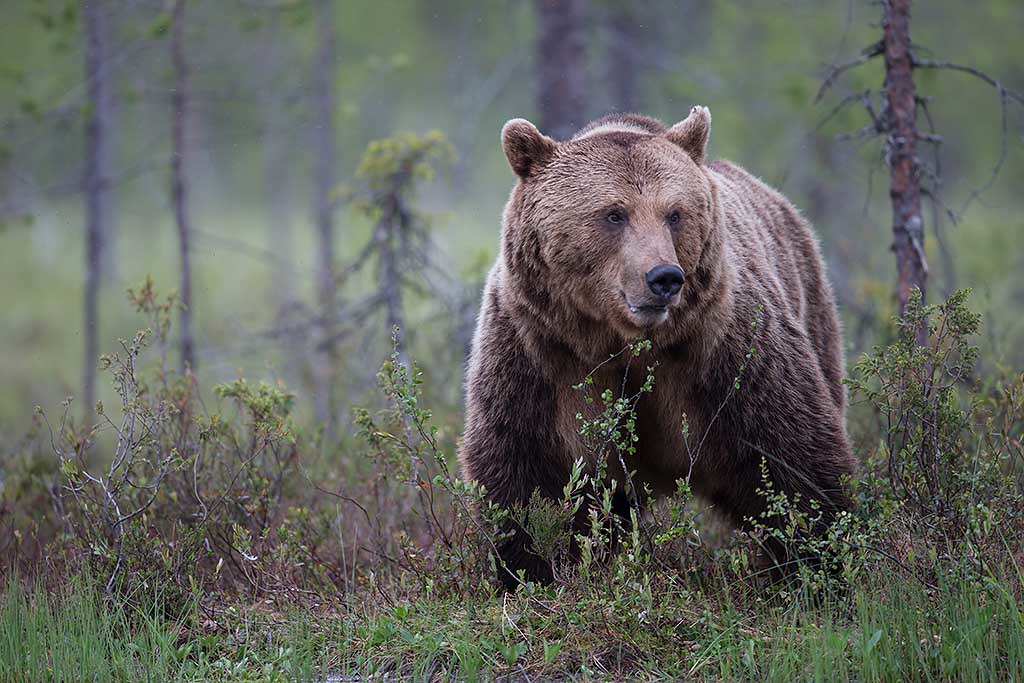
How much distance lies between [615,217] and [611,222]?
3 cm

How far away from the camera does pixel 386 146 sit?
27.2 feet

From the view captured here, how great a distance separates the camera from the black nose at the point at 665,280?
429cm

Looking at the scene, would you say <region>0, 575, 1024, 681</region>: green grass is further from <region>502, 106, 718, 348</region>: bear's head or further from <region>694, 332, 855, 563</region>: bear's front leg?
<region>502, 106, 718, 348</region>: bear's head

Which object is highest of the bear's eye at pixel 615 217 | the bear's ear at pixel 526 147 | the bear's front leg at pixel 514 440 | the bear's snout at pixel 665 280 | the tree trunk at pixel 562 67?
the tree trunk at pixel 562 67

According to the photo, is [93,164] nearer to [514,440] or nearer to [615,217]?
[514,440]

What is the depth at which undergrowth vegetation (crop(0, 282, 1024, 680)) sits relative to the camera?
13.3 ft

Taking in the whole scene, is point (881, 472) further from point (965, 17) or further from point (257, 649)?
point (965, 17)

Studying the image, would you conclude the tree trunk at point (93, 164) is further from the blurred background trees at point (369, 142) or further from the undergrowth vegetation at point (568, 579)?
the undergrowth vegetation at point (568, 579)

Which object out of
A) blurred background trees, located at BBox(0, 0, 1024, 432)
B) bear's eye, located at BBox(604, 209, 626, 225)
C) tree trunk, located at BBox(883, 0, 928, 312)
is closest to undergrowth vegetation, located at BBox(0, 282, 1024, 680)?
bear's eye, located at BBox(604, 209, 626, 225)

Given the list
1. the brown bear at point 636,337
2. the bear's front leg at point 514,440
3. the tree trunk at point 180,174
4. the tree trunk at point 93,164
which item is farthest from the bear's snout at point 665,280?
the tree trunk at point 93,164

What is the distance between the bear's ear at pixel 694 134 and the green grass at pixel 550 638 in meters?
1.94

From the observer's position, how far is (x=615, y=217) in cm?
466

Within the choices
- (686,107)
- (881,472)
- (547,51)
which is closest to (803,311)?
(881,472)

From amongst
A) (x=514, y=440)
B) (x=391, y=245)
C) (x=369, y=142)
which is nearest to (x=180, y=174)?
(x=391, y=245)
